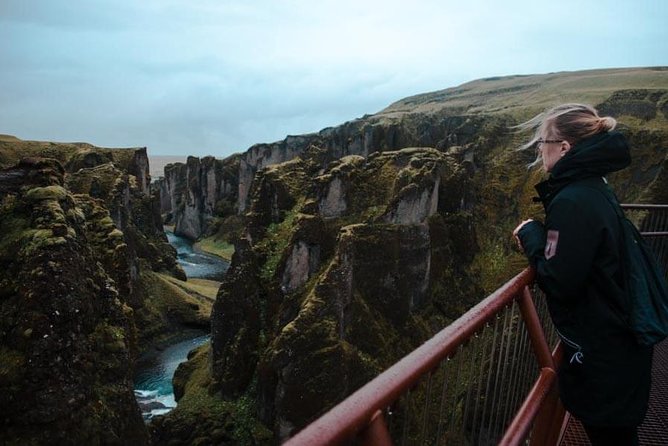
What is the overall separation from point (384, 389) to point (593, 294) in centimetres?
244

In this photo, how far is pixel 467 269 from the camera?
4375 cm

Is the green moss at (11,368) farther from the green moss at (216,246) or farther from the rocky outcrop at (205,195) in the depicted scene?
the rocky outcrop at (205,195)

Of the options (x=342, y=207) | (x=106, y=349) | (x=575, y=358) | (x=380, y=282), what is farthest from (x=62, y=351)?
(x=342, y=207)

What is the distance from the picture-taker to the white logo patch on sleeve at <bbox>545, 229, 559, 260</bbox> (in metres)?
3.88

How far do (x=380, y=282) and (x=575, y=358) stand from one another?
29.7m

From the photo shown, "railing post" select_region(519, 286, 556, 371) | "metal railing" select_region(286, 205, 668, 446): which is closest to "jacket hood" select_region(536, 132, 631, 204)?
"metal railing" select_region(286, 205, 668, 446)

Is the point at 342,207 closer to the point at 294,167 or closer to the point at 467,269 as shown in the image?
the point at 294,167

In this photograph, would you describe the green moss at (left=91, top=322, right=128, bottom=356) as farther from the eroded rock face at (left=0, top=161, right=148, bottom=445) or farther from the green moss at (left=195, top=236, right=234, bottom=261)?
the green moss at (left=195, top=236, right=234, bottom=261)

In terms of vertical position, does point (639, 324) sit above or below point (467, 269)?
above

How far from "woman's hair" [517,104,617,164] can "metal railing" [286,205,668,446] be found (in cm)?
131

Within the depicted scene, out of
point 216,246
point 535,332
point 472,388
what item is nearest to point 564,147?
point 535,332

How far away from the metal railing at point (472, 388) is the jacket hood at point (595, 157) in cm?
109

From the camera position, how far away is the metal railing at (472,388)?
204 cm

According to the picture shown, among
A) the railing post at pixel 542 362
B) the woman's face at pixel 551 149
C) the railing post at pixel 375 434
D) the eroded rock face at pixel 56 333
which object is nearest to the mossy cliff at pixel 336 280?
the eroded rock face at pixel 56 333
